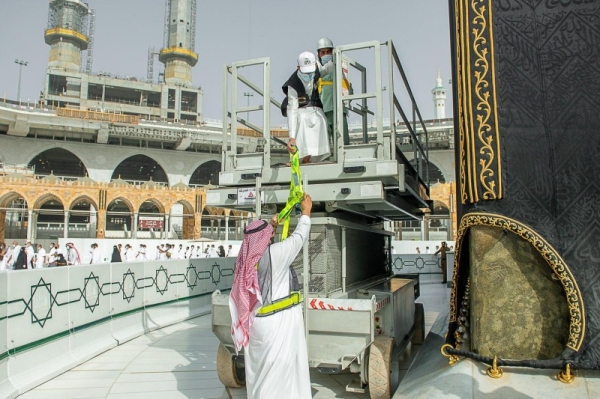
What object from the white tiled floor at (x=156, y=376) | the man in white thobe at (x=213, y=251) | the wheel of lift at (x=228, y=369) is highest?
the man in white thobe at (x=213, y=251)

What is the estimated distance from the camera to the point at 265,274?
398 centimetres

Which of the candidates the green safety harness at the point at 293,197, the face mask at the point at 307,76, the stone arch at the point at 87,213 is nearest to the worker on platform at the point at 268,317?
the green safety harness at the point at 293,197

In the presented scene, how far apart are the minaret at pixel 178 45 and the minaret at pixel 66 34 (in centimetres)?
1194

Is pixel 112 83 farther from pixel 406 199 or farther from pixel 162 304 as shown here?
pixel 406 199

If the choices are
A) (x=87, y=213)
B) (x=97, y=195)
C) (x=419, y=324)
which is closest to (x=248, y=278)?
(x=419, y=324)

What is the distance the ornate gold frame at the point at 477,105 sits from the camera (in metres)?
3.47

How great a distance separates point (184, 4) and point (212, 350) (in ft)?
239

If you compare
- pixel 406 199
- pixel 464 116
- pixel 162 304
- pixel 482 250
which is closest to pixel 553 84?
pixel 464 116

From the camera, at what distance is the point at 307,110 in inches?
216

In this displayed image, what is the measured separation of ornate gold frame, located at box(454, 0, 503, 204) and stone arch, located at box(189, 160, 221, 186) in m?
52.2

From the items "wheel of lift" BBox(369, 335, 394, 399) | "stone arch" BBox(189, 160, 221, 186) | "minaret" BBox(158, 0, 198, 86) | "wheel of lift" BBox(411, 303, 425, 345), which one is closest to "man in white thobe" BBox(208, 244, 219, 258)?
"wheel of lift" BBox(411, 303, 425, 345)

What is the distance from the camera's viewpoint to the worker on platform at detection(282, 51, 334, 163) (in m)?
5.39

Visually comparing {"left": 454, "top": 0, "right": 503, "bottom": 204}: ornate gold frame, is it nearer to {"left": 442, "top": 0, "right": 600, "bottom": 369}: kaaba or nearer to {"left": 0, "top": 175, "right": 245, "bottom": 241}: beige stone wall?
{"left": 442, "top": 0, "right": 600, "bottom": 369}: kaaba

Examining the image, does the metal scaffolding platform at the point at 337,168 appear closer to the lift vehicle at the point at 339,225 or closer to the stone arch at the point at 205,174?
the lift vehicle at the point at 339,225
